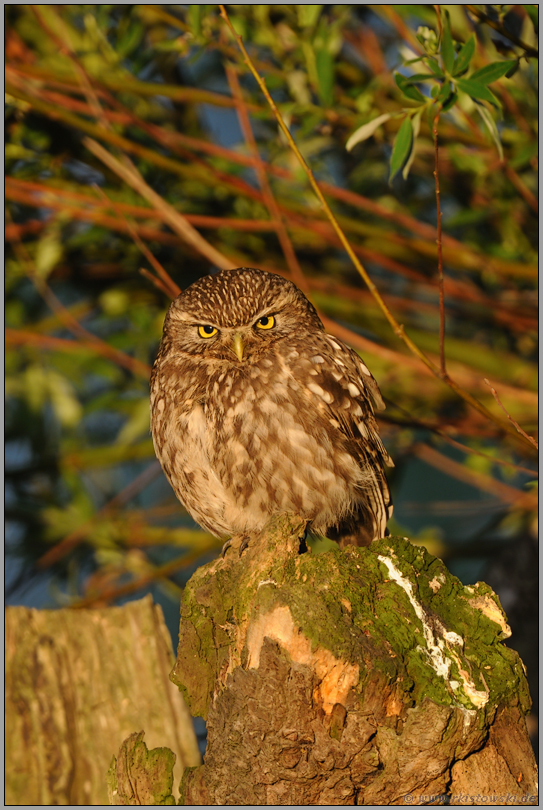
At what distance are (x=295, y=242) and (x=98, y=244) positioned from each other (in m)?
1.27

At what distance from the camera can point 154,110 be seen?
4.56 meters

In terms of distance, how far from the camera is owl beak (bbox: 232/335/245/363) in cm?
295

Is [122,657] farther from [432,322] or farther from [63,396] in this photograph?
[432,322]

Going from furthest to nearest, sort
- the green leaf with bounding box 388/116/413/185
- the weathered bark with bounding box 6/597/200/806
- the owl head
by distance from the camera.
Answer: the owl head → the weathered bark with bounding box 6/597/200/806 → the green leaf with bounding box 388/116/413/185

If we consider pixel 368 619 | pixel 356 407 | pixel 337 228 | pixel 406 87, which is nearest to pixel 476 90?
pixel 406 87

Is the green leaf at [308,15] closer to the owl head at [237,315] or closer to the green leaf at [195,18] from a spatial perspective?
the green leaf at [195,18]

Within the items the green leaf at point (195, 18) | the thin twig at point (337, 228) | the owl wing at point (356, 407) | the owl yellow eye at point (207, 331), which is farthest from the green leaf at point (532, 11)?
the owl yellow eye at point (207, 331)

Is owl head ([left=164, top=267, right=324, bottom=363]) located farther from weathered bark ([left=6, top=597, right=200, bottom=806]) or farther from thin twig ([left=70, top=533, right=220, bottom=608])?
thin twig ([left=70, top=533, right=220, bottom=608])

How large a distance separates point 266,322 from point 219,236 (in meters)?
1.57

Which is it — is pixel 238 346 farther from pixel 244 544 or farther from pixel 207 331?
pixel 244 544

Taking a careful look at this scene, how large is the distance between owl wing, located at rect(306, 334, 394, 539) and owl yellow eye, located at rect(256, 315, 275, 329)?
23 cm

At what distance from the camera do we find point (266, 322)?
124 inches

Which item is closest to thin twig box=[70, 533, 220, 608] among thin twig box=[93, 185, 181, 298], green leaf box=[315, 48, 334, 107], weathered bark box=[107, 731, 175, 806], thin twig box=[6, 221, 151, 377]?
thin twig box=[6, 221, 151, 377]

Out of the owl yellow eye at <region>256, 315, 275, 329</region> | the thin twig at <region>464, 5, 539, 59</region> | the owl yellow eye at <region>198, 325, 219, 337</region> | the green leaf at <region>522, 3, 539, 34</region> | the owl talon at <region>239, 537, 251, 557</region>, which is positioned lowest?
the owl talon at <region>239, 537, 251, 557</region>
